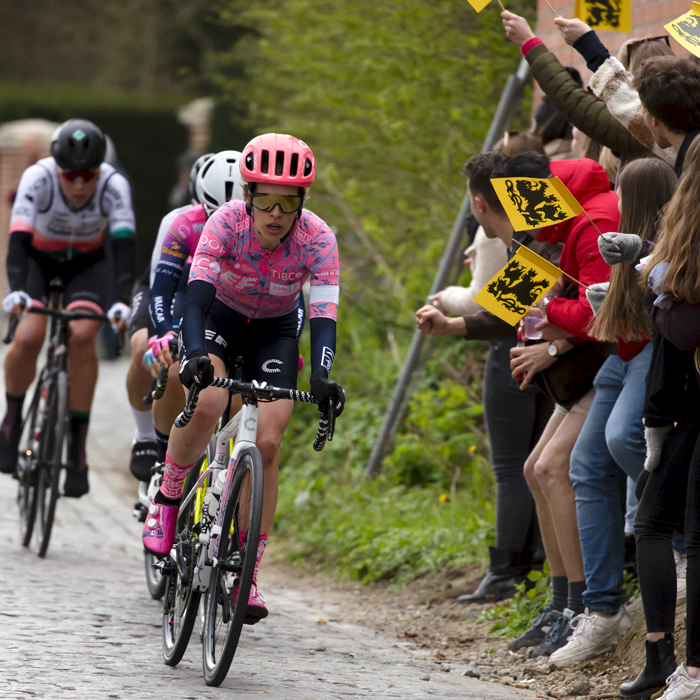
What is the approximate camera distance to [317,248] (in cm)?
463

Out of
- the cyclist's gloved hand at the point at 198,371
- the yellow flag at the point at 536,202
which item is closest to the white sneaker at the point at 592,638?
the yellow flag at the point at 536,202

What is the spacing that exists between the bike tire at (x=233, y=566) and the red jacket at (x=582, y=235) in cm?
146

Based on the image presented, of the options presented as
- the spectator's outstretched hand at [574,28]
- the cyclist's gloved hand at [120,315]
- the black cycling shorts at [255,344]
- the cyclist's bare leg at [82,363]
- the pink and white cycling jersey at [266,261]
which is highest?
the spectator's outstretched hand at [574,28]

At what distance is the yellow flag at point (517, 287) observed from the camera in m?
4.62

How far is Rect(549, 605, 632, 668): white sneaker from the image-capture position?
469 cm

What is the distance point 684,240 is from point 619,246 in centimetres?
30

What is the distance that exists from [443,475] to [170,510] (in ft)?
11.7

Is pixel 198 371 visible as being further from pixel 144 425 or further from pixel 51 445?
pixel 51 445

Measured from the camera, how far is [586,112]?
16.4 ft

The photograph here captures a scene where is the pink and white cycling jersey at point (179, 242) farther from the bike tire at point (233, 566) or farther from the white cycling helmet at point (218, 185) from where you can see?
the bike tire at point (233, 566)

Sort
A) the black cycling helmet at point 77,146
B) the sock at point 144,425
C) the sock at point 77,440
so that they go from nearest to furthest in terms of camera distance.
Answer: the sock at point 144,425, the black cycling helmet at point 77,146, the sock at point 77,440

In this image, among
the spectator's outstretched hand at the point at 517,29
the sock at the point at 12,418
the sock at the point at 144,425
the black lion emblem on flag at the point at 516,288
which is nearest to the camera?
the black lion emblem on flag at the point at 516,288

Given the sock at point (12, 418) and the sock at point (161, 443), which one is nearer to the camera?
the sock at point (161, 443)

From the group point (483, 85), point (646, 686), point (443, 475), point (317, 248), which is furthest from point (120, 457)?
point (646, 686)
